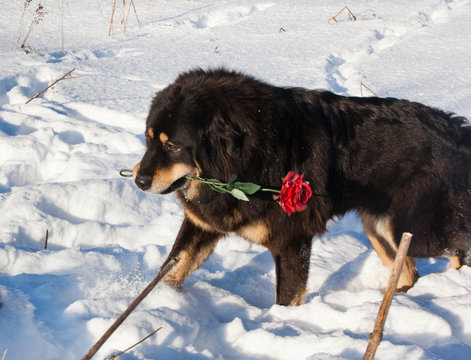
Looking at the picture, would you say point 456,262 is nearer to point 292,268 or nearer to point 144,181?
point 292,268

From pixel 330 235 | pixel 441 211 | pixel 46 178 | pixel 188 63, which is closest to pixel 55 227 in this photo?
pixel 46 178

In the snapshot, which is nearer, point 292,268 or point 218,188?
point 218,188

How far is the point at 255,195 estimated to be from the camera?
2480mm

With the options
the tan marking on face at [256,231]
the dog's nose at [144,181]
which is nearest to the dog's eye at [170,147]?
the dog's nose at [144,181]

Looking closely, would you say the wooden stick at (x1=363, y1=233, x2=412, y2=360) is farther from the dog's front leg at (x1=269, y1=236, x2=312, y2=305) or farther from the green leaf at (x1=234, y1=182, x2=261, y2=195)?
the dog's front leg at (x1=269, y1=236, x2=312, y2=305)

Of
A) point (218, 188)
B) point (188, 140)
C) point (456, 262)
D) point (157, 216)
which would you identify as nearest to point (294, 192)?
point (218, 188)

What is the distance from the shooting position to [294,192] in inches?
77.5

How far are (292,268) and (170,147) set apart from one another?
3.39ft

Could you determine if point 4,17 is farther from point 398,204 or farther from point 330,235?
point 398,204

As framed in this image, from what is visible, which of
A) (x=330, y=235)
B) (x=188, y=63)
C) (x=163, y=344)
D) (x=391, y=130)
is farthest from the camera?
(x=188, y=63)

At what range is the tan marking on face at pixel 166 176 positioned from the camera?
231 centimetres

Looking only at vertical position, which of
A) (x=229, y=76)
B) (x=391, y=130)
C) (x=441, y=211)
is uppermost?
(x=229, y=76)

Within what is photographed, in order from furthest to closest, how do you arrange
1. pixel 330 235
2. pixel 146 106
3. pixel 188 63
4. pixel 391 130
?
pixel 188 63 < pixel 146 106 < pixel 330 235 < pixel 391 130

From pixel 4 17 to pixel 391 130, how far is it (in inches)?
284
